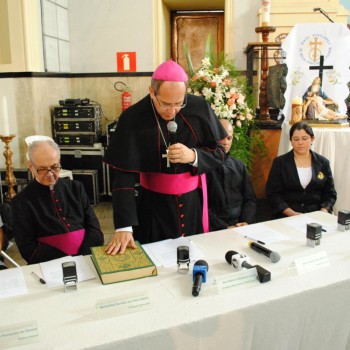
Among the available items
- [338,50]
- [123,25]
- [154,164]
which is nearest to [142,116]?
[154,164]

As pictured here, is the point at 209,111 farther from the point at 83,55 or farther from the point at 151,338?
the point at 83,55

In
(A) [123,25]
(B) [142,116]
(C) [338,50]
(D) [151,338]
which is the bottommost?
(D) [151,338]

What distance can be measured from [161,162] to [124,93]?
379 centimetres

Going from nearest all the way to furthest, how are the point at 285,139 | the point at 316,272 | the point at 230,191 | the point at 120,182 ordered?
the point at 316,272
the point at 120,182
the point at 230,191
the point at 285,139

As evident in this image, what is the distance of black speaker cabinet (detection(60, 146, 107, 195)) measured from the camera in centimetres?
538

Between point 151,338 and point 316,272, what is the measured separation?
0.77 metres

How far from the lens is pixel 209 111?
7.08 ft

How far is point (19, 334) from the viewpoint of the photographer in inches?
48.0

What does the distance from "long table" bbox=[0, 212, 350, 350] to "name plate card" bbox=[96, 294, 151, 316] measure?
0.01 meters

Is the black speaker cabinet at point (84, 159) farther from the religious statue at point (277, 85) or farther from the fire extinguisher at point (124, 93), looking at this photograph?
the religious statue at point (277, 85)

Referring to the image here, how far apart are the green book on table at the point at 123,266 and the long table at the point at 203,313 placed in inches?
1.1

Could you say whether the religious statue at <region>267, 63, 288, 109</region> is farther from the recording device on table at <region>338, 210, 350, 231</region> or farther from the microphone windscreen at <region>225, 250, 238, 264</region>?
the microphone windscreen at <region>225, 250, 238, 264</region>

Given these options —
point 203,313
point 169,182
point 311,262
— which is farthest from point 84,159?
point 203,313

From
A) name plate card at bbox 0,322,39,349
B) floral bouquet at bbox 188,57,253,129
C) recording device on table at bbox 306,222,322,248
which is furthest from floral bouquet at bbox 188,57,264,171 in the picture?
name plate card at bbox 0,322,39,349
